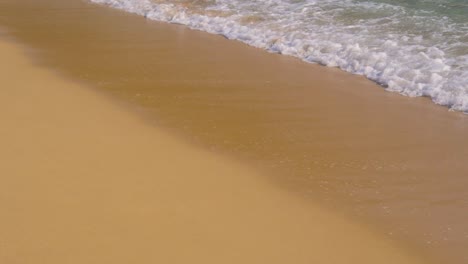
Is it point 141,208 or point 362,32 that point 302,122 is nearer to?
point 141,208

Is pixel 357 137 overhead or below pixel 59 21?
overhead

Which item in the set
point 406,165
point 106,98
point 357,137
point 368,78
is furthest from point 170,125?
point 368,78

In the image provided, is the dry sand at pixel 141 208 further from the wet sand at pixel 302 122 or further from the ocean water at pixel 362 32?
the ocean water at pixel 362 32

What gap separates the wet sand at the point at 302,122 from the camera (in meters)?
4.80

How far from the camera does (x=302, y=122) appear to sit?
21.1 feet

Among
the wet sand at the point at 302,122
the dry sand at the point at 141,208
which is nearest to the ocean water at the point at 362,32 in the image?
the wet sand at the point at 302,122

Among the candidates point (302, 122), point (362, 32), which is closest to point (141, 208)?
point (302, 122)

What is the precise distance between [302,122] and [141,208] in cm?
224

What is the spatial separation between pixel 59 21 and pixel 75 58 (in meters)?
3.10

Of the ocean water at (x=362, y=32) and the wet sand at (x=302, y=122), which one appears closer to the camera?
the wet sand at (x=302, y=122)

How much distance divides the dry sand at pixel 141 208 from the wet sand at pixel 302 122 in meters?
→ 0.23

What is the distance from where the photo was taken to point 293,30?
10203 millimetres

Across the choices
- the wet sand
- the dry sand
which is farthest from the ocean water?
the dry sand

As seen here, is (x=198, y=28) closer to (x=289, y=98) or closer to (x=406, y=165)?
(x=289, y=98)
